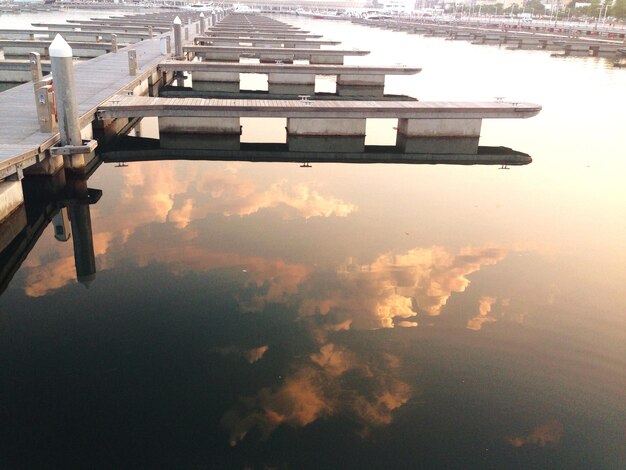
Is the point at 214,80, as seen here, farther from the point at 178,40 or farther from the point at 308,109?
the point at 308,109

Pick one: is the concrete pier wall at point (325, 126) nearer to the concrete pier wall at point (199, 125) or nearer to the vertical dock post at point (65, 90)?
the concrete pier wall at point (199, 125)

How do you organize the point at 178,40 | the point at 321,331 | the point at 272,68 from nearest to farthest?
the point at 321,331, the point at 272,68, the point at 178,40

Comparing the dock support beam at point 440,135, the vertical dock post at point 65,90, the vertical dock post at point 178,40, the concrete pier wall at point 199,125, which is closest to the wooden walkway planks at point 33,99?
the vertical dock post at point 65,90

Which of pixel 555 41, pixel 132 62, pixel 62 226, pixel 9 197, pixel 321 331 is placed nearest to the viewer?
pixel 321 331

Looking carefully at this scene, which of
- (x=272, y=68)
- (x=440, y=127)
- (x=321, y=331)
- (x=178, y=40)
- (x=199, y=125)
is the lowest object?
(x=321, y=331)

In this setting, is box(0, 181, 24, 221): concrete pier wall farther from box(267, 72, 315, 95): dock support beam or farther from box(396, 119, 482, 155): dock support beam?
box(267, 72, 315, 95): dock support beam

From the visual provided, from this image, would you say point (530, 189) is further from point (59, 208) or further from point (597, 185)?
point (59, 208)

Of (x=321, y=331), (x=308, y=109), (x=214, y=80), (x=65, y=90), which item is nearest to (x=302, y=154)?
(x=308, y=109)
